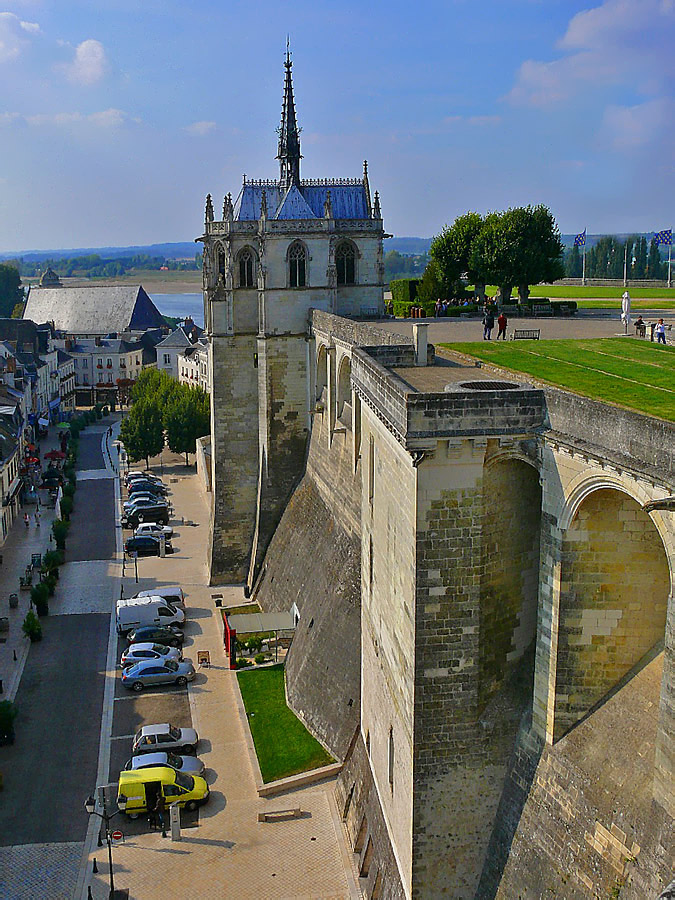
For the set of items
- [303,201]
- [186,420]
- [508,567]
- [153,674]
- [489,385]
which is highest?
[303,201]

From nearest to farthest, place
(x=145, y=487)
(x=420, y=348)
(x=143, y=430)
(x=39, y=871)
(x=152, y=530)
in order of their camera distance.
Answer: (x=39, y=871) → (x=420, y=348) → (x=152, y=530) → (x=145, y=487) → (x=143, y=430)

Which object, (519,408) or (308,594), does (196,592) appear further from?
(519,408)

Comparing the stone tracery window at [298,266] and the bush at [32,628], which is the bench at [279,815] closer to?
the bush at [32,628]

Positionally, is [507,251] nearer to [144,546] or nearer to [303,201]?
[303,201]

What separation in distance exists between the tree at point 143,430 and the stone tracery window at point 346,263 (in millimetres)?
26935

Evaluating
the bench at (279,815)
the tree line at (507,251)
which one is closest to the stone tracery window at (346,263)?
the tree line at (507,251)

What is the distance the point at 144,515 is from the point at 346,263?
66.1ft

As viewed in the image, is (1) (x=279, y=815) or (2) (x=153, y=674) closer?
(1) (x=279, y=815)

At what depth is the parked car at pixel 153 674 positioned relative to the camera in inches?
1268

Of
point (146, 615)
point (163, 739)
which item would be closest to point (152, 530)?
point (146, 615)

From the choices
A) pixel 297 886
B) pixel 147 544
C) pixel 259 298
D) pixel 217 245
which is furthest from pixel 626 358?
pixel 147 544

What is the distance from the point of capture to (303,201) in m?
41.2

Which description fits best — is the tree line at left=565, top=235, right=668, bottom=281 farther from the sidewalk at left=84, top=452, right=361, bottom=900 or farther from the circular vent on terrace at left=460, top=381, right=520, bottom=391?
the circular vent on terrace at left=460, top=381, right=520, bottom=391

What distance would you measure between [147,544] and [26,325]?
166 feet
